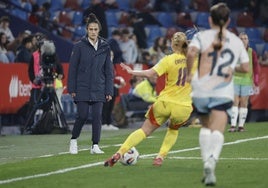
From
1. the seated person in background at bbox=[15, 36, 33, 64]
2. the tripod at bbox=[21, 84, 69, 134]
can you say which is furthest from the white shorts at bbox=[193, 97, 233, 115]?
the seated person in background at bbox=[15, 36, 33, 64]

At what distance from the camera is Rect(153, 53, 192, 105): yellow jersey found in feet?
46.5

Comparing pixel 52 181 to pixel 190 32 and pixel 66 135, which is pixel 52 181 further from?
pixel 66 135

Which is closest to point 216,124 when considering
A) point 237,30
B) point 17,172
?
point 17,172

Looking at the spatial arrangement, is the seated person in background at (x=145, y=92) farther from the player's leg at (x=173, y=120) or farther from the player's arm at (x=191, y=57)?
the player's arm at (x=191, y=57)

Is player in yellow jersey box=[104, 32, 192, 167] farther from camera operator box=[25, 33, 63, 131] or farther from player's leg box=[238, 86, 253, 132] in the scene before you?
camera operator box=[25, 33, 63, 131]

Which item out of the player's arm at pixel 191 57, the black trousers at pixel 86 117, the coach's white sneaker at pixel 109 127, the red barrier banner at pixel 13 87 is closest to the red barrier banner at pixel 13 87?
the red barrier banner at pixel 13 87

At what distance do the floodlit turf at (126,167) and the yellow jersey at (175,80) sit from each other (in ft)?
2.92

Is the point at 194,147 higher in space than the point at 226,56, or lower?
lower

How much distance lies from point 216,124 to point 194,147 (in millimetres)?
5416

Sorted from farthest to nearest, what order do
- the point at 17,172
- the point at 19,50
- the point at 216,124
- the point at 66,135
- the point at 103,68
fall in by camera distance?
the point at 19,50
the point at 66,135
the point at 103,68
the point at 17,172
the point at 216,124

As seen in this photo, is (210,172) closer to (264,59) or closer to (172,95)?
(172,95)

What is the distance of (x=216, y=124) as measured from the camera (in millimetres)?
12219

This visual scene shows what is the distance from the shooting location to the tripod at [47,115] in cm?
2220

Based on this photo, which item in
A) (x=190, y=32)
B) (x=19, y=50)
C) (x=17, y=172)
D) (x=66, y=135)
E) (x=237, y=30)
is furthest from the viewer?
(x=237, y=30)
